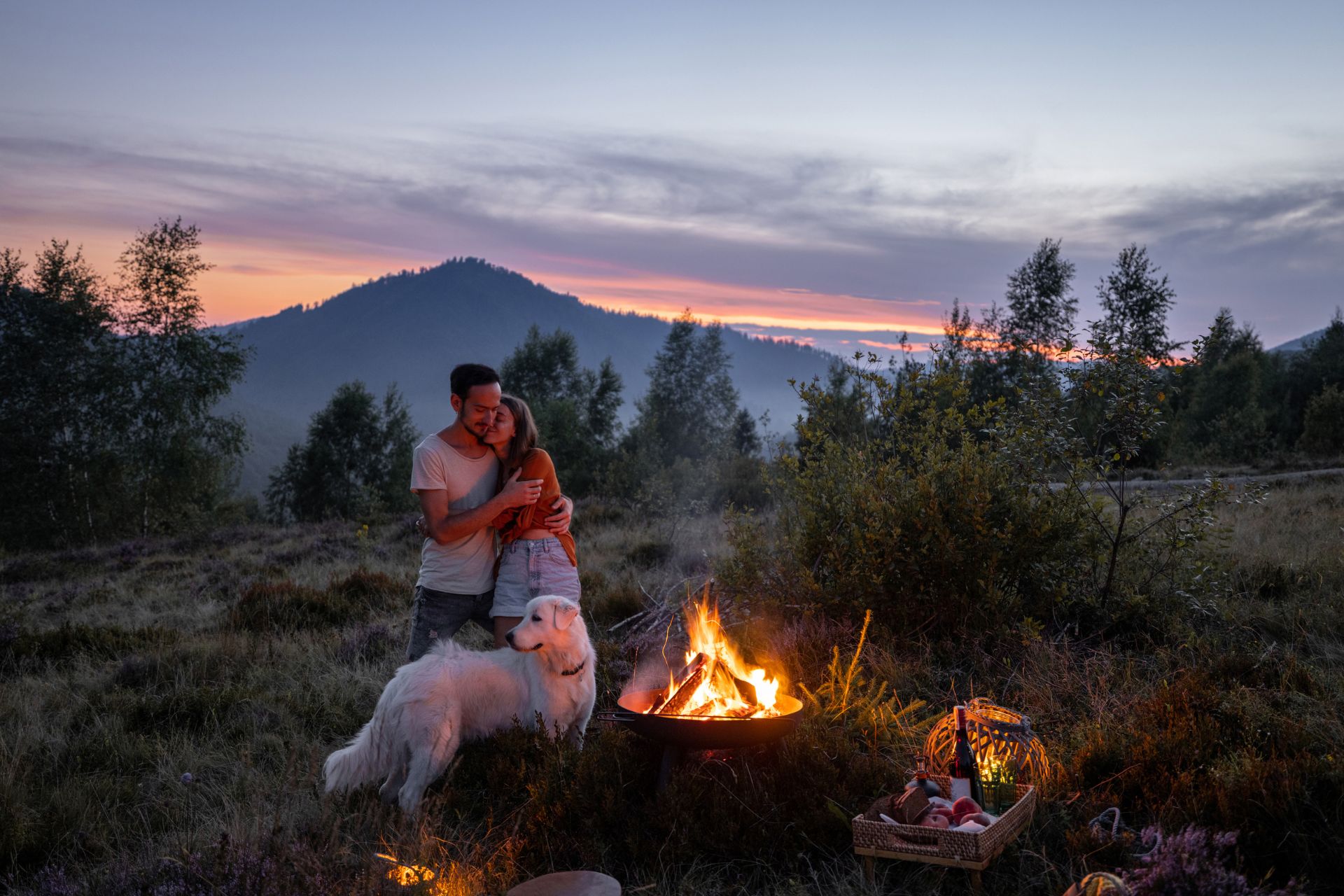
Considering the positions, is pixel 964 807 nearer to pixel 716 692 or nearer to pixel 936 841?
pixel 936 841

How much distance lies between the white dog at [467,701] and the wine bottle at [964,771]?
202cm

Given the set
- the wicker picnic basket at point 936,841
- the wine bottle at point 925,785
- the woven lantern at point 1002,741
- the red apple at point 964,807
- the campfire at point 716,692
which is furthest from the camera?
the campfire at point 716,692

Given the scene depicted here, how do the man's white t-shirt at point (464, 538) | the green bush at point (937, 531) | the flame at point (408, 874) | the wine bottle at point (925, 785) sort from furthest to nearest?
the green bush at point (937, 531) < the man's white t-shirt at point (464, 538) < the wine bottle at point (925, 785) < the flame at point (408, 874)

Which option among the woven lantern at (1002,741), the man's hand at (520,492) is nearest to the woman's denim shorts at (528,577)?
the man's hand at (520,492)

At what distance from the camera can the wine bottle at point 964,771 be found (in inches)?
154

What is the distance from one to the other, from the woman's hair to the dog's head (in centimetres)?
118

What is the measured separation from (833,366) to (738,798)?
35.5 m

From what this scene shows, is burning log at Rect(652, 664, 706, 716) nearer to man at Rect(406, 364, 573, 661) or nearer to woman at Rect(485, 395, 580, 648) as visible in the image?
woman at Rect(485, 395, 580, 648)

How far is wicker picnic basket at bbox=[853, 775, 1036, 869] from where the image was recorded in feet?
10.9

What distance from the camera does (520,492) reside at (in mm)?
4980

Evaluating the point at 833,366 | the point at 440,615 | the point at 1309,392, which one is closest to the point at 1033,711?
the point at 440,615

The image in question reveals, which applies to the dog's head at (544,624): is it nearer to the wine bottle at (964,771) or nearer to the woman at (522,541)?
A: the woman at (522,541)

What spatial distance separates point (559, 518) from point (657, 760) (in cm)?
164

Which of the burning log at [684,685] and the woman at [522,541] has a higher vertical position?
the woman at [522,541]
